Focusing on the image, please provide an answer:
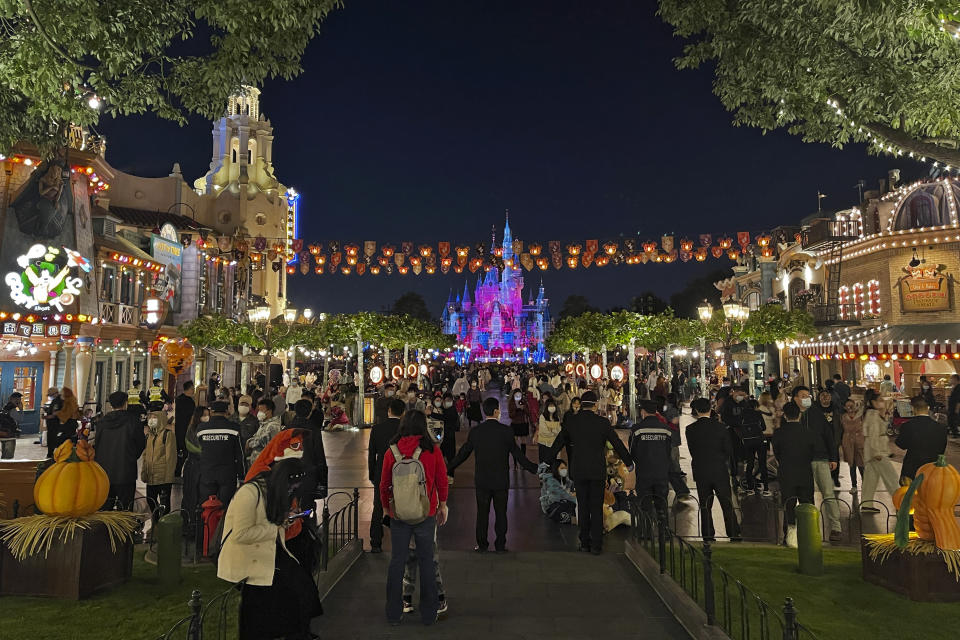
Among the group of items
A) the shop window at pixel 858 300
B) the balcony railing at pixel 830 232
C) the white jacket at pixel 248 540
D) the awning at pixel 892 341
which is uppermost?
the balcony railing at pixel 830 232

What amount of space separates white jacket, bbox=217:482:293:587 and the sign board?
94.5 ft

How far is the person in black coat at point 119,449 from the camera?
8.07 meters

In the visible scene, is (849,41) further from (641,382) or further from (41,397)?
(41,397)

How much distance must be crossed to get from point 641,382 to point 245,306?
26.3m

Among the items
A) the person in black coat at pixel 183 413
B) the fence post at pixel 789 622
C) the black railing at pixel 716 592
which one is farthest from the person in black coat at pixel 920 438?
the person in black coat at pixel 183 413

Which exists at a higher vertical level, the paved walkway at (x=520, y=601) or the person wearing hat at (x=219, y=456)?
the person wearing hat at (x=219, y=456)

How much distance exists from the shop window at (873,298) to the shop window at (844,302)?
1240 mm

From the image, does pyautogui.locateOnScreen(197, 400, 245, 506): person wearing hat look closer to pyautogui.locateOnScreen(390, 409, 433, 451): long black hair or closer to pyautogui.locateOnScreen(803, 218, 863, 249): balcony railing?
pyautogui.locateOnScreen(390, 409, 433, 451): long black hair

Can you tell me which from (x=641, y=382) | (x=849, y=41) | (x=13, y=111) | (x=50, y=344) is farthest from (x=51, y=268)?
(x=641, y=382)

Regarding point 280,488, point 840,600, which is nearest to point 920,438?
point 840,600

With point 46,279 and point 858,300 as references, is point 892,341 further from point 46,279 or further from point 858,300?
point 46,279

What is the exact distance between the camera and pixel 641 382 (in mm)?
31516

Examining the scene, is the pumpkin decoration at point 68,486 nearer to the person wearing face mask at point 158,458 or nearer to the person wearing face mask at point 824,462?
the person wearing face mask at point 158,458

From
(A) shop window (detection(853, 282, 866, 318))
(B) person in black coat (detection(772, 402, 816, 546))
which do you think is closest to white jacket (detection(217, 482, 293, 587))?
(B) person in black coat (detection(772, 402, 816, 546))
